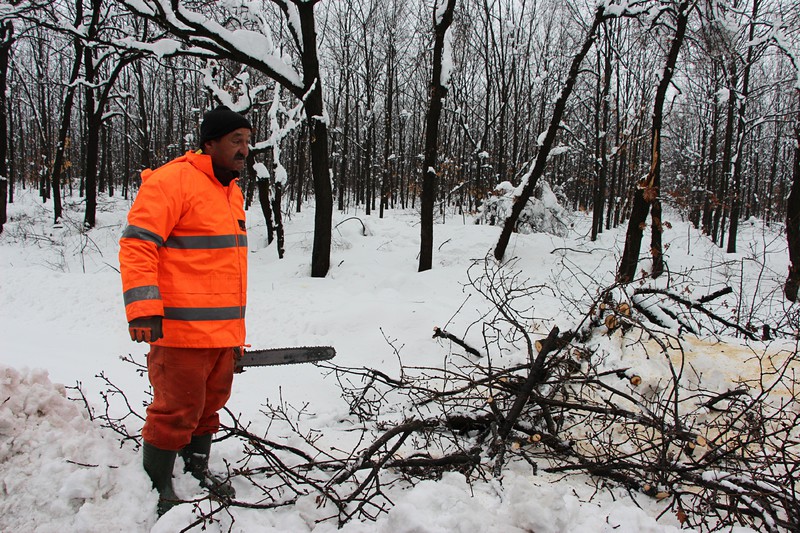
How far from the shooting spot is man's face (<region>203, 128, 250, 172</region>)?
246cm

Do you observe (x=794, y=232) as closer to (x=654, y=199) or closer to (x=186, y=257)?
(x=654, y=199)

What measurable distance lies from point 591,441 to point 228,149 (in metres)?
2.78

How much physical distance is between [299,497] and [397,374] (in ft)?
7.04

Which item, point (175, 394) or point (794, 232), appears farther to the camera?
point (794, 232)

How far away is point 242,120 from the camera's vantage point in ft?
8.09

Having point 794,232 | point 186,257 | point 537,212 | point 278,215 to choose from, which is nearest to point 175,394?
point 186,257

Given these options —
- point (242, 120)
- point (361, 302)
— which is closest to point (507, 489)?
point (242, 120)

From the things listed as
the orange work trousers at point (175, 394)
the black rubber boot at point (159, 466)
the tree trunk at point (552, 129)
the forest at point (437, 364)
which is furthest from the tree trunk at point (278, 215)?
the black rubber boot at point (159, 466)

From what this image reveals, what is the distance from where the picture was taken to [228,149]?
2467 millimetres

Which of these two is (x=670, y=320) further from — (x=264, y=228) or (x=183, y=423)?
(x=264, y=228)

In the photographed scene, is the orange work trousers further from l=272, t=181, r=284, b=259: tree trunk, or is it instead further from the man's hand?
l=272, t=181, r=284, b=259: tree trunk

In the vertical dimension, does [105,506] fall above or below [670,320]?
below

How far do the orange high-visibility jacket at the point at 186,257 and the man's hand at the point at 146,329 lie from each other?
3cm

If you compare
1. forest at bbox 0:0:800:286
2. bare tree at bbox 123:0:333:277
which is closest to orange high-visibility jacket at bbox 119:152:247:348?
forest at bbox 0:0:800:286
